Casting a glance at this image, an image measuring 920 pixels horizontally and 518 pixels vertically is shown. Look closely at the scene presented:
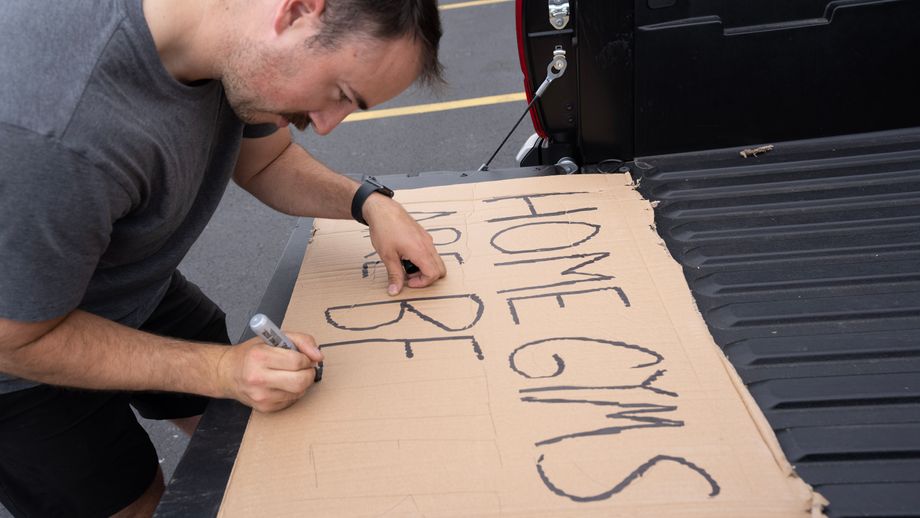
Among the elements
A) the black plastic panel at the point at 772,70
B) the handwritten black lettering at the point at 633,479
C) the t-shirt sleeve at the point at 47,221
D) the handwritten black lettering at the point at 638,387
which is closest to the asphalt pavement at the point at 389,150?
the black plastic panel at the point at 772,70

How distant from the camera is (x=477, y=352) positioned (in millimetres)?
1385

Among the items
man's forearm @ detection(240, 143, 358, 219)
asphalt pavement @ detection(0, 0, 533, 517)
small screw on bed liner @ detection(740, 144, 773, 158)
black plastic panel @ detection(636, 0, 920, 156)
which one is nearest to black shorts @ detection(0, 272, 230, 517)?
man's forearm @ detection(240, 143, 358, 219)

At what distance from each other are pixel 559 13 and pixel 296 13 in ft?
2.60

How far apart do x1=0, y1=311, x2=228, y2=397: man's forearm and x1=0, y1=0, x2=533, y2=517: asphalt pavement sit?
4.35ft

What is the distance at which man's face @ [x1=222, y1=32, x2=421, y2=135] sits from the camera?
1.18 meters

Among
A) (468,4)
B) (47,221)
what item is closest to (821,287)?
(47,221)

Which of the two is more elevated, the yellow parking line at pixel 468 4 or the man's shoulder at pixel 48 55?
the yellow parking line at pixel 468 4

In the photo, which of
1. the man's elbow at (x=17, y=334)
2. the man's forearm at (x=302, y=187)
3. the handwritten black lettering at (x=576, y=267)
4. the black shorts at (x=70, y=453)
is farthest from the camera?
the man's forearm at (x=302, y=187)

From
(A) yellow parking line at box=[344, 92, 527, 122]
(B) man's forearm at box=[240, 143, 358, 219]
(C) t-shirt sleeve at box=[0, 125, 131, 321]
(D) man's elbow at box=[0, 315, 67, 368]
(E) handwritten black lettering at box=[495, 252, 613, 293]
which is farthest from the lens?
(A) yellow parking line at box=[344, 92, 527, 122]

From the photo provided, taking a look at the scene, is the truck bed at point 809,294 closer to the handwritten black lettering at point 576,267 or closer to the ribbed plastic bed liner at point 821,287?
the ribbed plastic bed liner at point 821,287

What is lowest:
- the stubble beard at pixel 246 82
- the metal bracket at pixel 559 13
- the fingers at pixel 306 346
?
the fingers at pixel 306 346

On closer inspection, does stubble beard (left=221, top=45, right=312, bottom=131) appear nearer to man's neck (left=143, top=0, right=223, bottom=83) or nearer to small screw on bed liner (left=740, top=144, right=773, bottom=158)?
man's neck (left=143, top=0, right=223, bottom=83)

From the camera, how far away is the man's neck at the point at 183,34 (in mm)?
1135

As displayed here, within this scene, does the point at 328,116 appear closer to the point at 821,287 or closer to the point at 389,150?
the point at 821,287
